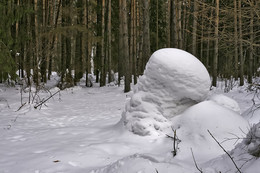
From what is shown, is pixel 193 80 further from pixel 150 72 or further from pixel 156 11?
pixel 156 11

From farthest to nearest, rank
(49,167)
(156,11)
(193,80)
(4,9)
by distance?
1. (156,11)
2. (4,9)
3. (193,80)
4. (49,167)

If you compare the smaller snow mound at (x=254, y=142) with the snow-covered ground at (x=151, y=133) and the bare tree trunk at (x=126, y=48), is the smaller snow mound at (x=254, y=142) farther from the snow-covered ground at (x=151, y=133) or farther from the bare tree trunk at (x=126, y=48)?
the bare tree trunk at (x=126, y=48)

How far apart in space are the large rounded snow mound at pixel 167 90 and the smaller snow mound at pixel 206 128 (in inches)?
12.6

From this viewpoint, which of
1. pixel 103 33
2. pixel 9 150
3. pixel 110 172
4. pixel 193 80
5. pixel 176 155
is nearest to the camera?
pixel 110 172

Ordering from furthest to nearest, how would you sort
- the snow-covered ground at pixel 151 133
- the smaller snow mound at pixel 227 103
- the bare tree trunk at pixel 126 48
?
the bare tree trunk at pixel 126 48, the smaller snow mound at pixel 227 103, the snow-covered ground at pixel 151 133

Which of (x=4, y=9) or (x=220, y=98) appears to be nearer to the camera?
(x=220, y=98)

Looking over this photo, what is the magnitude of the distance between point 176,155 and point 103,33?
11.4 metres

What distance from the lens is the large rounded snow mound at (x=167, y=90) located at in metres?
3.78

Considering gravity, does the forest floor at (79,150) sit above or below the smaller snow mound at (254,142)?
below

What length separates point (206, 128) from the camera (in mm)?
3232

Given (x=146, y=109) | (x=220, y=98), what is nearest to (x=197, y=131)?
(x=146, y=109)

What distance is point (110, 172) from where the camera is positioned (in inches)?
81.7

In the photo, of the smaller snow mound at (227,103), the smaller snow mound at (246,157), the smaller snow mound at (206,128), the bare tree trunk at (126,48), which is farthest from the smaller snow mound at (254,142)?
the bare tree trunk at (126,48)

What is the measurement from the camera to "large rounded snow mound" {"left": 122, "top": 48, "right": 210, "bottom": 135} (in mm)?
3775
